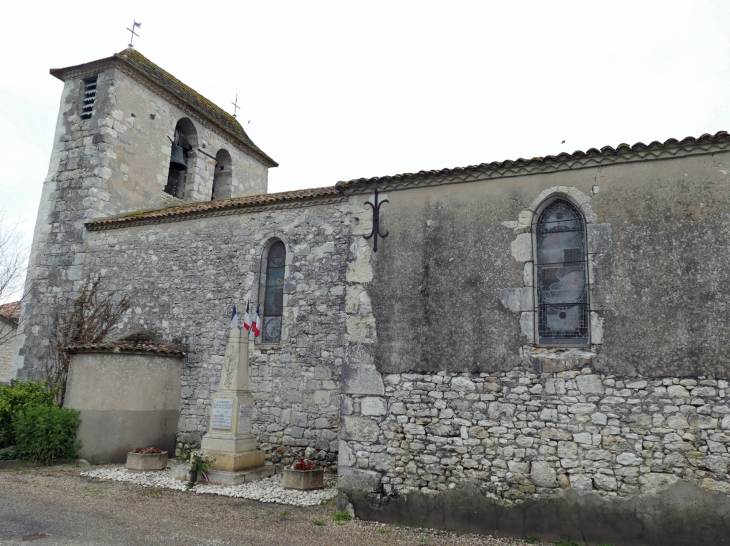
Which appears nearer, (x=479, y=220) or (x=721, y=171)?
(x=721, y=171)

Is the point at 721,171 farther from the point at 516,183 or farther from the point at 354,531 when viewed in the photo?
the point at 354,531

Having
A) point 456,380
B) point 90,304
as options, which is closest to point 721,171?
point 456,380

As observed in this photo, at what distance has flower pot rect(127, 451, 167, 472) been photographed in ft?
30.0

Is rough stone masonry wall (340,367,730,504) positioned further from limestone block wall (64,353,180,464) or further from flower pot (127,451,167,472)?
limestone block wall (64,353,180,464)

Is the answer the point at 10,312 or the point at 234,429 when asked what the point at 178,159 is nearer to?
the point at 10,312

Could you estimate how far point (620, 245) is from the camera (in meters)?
5.94

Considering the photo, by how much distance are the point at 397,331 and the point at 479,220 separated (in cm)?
184

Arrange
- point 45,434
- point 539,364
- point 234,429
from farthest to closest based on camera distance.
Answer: point 45,434
point 234,429
point 539,364

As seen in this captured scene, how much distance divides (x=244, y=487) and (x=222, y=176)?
38.2 feet

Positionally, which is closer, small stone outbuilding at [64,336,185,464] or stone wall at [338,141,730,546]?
stone wall at [338,141,730,546]

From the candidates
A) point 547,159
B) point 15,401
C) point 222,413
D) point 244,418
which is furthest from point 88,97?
point 547,159

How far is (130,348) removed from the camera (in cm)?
1004

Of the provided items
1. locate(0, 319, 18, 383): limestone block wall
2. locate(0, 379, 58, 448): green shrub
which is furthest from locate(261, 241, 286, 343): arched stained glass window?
locate(0, 319, 18, 383): limestone block wall

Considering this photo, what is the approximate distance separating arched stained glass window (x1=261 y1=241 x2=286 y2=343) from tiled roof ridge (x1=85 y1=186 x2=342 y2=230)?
3.23 feet
